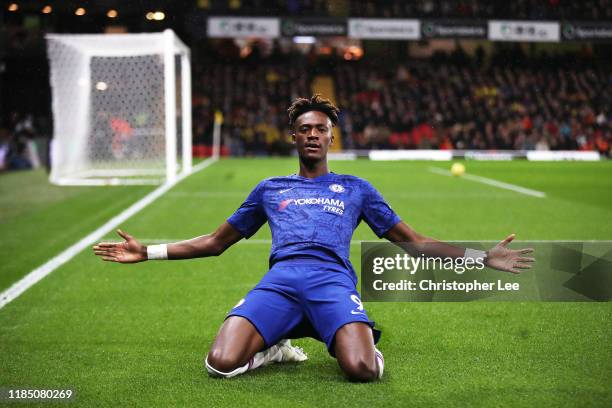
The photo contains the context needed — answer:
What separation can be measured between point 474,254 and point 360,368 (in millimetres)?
Answer: 1076

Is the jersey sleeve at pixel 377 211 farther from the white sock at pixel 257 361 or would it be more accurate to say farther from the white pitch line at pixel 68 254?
the white pitch line at pixel 68 254

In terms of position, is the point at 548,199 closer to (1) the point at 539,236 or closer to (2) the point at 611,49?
(1) the point at 539,236

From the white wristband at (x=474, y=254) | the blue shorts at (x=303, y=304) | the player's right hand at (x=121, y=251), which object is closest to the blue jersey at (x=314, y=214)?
the blue shorts at (x=303, y=304)

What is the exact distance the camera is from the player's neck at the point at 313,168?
5035mm

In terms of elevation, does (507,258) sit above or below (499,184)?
above

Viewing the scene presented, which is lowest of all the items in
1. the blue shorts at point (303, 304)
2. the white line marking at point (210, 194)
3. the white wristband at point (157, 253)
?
the white line marking at point (210, 194)

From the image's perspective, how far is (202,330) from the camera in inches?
229

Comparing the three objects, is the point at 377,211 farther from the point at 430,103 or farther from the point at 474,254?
the point at 430,103

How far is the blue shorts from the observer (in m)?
4.62

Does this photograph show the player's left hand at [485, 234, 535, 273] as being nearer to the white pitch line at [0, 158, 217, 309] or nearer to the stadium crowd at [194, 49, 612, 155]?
the white pitch line at [0, 158, 217, 309]

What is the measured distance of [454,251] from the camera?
503 cm

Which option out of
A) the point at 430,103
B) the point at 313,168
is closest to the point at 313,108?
the point at 313,168

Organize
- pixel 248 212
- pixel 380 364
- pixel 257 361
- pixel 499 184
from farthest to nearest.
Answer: pixel 499 184, pixel 248 212, pixel 257 361, pixel 380 364

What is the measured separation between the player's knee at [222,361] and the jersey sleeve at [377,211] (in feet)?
4.03
